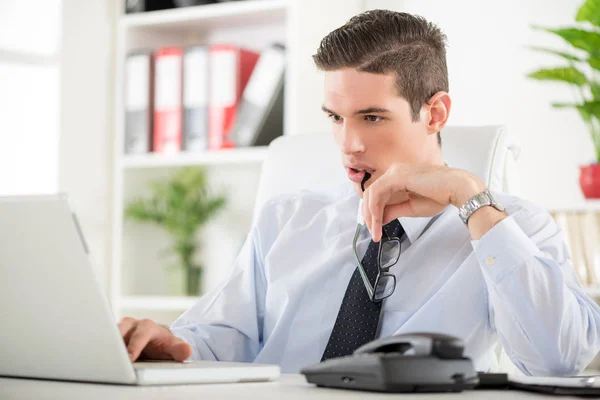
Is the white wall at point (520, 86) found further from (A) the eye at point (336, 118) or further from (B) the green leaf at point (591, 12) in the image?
(A) the eye at point (336, 118)

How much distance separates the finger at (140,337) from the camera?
1029 millimetres

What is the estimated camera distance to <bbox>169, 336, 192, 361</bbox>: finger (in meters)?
1.06

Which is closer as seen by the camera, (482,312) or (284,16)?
(482,312)

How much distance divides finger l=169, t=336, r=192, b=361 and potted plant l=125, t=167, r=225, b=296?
1.83m

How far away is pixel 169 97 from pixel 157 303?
69 centimetres

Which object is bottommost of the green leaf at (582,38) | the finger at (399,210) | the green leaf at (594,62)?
the finger at (399,210)

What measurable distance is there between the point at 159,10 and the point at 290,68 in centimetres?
65

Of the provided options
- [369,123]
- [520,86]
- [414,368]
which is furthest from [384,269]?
[520,86]

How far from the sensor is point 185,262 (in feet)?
9.68

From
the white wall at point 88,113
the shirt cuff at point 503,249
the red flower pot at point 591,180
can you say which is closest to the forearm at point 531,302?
the shirt cuff at point 503,249

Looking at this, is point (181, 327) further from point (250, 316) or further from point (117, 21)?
point (117, 21)

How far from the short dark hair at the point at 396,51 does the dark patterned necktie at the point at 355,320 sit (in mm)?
346

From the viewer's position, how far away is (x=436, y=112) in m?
1.57

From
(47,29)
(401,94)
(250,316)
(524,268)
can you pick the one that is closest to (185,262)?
(47,29)
